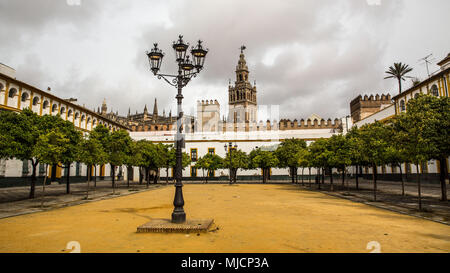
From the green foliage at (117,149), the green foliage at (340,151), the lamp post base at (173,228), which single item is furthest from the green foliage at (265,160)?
the lamp post base at (173,228)

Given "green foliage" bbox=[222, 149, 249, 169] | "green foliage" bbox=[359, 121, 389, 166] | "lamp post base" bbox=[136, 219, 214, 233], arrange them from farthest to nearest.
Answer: "green foliage" bbox=[222, 149, 249, 169] < "green foliage" bbox=[359, 121, 389, 166] < "lamp post base" bbox=[136, 219, 214, 233]

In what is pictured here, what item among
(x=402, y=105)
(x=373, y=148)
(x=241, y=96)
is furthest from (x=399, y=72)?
(x=241, y=96)

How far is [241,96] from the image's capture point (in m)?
104

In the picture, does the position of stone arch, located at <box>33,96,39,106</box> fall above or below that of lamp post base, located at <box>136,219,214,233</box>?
above

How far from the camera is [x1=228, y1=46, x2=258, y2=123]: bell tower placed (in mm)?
101750

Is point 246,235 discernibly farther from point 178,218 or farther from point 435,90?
point 435,90

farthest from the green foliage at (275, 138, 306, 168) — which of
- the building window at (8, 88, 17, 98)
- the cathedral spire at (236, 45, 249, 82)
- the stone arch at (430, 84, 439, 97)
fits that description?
the cathedral spire at (236, 45, 249, 82)

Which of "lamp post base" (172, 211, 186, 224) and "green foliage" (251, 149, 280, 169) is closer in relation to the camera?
"lamp post base" (172, 211, 186, 224)

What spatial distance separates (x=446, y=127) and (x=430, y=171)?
68.1ft

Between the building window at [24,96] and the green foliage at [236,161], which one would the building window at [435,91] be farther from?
the building window at [24,96]

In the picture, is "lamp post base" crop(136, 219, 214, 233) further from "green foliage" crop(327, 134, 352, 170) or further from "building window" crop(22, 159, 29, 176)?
"building window" crop(22, 159, 29, 176)
